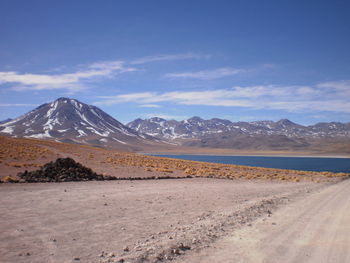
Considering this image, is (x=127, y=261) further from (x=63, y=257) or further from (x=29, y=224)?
(x=29, y=224)

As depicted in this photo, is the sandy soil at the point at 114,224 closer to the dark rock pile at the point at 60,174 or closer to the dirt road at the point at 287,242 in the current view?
the dirt road at the point at 287,242

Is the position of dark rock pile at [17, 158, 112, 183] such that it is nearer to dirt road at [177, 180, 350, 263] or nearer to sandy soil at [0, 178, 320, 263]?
sandy soil at [0, 178, 320, 263]

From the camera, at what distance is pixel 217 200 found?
16.6m

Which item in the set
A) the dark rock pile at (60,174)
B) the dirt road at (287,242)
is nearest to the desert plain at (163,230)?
the dirt road at (287,242)

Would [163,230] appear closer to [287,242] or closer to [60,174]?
[287,242]

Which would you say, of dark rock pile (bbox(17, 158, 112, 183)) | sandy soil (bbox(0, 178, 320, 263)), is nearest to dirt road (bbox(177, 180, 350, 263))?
sandy soil (bbox(0, 178, 320, 263))

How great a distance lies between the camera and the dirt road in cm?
710

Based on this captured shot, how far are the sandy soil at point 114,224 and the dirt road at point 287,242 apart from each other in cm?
14

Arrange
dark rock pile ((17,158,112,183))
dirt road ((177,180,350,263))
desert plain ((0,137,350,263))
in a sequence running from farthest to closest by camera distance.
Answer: dark rock pile ((17,158,112,183)), desert plain ((0,137,350,263)), dirt road ((177,180,350,263))

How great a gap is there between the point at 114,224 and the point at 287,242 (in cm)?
558

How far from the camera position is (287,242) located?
27.2 feet

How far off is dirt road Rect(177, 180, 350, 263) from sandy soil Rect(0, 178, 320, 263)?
0.14 metres

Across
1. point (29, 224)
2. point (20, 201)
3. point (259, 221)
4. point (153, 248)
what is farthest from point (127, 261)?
point (20, 201)

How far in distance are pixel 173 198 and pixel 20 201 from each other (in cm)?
759
